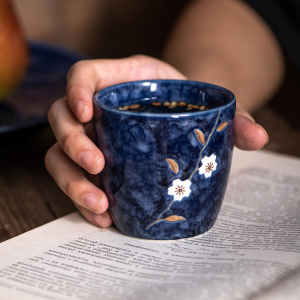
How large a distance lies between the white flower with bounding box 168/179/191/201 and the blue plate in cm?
29

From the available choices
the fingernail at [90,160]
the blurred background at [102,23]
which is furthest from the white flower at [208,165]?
the blurred background at [102,23]

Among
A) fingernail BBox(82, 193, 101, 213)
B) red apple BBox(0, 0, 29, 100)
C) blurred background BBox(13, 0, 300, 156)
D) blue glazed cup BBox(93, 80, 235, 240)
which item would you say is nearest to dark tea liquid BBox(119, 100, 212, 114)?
blue glazed cup BBox(93, 80, 235, 240)

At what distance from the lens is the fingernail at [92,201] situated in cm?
52

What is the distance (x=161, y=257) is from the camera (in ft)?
1.58

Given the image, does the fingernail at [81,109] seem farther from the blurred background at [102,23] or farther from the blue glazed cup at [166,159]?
the blurred background at [102,23]

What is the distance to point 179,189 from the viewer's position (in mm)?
483

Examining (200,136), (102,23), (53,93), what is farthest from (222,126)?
(102,23)

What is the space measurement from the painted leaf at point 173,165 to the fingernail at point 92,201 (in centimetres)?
10

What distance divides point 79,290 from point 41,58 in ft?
2.28

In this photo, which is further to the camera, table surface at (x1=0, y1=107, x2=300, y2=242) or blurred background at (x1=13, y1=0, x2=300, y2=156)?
blurred background at (x1=13, y1=0, x2=300, y2=156)

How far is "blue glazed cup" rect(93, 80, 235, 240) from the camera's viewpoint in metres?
0.46

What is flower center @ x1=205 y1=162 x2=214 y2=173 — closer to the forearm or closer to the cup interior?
the cup interior

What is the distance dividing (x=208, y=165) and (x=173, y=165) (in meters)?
0.04

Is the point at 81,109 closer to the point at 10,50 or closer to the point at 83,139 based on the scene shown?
the point at 83,139
